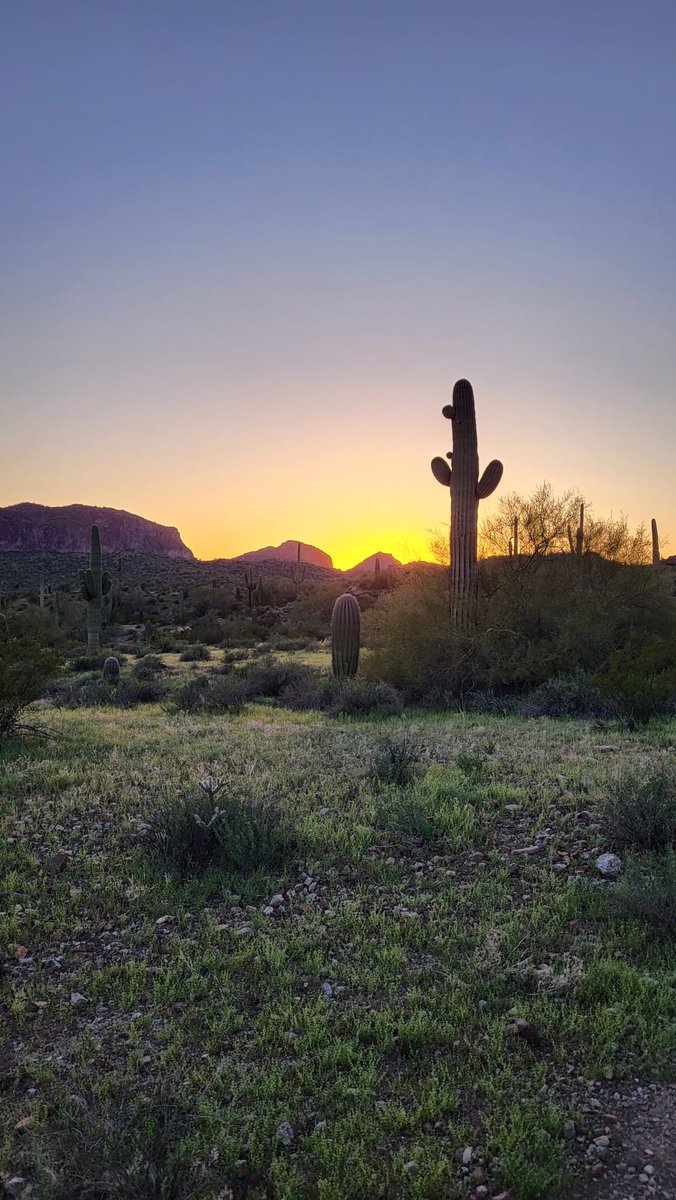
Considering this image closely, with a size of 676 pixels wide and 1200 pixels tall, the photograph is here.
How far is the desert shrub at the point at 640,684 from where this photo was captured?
11477mm

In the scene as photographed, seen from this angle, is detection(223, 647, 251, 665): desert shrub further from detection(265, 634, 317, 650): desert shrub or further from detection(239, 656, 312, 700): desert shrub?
detection(239, 656, 312, 700): desert shrub

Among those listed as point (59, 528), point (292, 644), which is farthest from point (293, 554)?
point (292, 644)

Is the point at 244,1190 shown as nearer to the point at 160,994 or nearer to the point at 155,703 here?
the point at 160,994

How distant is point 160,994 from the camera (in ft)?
13.9

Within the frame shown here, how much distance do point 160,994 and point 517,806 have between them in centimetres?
378

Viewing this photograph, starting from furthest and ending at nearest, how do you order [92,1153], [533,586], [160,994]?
[533,586] < [160,994] < [92,1153]

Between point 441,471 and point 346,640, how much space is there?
192 inches

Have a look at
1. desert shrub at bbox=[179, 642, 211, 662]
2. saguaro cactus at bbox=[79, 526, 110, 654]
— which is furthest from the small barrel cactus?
saguaro cactus at bbox=[79, 526, 110, 654]

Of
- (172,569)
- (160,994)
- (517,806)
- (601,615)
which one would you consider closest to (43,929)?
(160,994)

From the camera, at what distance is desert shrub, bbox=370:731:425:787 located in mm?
7973

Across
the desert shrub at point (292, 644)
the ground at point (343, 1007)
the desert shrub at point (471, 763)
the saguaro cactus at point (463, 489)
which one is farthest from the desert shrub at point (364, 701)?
the desert shrub at point (292, 644)

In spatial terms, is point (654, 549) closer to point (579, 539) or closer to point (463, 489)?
point (579, 539)

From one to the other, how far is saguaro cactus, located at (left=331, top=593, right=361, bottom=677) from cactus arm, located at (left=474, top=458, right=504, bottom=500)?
458 centimetres

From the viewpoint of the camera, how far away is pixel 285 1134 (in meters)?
3.20
